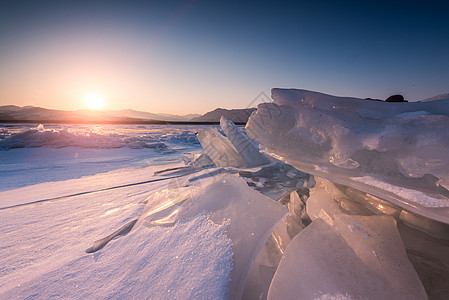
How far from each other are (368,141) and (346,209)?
1.40ft

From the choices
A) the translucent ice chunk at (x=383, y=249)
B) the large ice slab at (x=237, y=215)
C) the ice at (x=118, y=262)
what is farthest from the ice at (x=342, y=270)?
the ice at (x=118, y=262)

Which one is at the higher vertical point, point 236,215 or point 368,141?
point 368,141

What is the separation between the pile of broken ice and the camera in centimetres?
62

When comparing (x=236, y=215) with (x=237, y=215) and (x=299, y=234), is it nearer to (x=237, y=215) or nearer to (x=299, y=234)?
(x=237, y=215)

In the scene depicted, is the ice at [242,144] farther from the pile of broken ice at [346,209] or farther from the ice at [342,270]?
the ice at [342,270]

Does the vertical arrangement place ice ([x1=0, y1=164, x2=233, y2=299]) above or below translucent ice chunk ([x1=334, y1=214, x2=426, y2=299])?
below

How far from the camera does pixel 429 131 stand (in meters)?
0.66

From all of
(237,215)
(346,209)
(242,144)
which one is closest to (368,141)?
(346,209)

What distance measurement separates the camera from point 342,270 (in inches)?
25.3

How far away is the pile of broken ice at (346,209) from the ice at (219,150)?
7.44 feet

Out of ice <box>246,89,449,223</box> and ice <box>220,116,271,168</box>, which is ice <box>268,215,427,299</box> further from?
ice <box>220,116,271,168</box>

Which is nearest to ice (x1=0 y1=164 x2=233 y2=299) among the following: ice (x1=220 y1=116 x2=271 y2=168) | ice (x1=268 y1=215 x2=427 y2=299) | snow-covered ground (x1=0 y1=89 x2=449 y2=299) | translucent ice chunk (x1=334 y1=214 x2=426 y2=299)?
snow-covered ground (x1=0 y1=89 x2=449 y2=299)

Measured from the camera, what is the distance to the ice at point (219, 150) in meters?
3.46

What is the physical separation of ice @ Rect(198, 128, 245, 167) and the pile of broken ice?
2.27m
